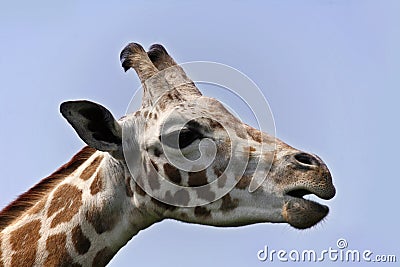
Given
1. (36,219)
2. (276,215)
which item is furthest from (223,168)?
(36,219)

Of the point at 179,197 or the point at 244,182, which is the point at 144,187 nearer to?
the point at 179,197

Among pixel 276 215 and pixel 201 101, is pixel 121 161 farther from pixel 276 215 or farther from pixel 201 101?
pixel 276 215

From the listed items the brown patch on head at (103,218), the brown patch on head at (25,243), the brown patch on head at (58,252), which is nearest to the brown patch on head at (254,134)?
the brown patch on head at (103,218)

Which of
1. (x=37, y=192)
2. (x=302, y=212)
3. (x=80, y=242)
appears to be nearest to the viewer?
(x=302, y=212)

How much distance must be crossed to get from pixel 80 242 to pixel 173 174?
0.99 metres

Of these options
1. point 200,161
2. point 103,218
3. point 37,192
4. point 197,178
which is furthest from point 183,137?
point 37,192


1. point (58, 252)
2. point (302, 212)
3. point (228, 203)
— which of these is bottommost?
point (58, 252)

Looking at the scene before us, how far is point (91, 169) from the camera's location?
780 centimetres

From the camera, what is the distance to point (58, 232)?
739cm

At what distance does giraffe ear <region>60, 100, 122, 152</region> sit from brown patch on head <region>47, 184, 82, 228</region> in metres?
0.54

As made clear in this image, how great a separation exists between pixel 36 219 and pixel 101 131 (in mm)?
1005

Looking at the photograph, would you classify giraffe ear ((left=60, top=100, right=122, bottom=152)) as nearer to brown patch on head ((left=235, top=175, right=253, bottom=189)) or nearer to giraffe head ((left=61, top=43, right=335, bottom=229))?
giraffe head ((left=61, top=43, right=335, bottom=229))

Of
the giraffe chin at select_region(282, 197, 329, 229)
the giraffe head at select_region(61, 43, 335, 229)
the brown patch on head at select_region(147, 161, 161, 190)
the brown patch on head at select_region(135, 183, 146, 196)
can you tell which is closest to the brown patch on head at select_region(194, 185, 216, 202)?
the giraffe head at select_region(61, 43, 335, 229)

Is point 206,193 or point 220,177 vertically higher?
point 220,177
